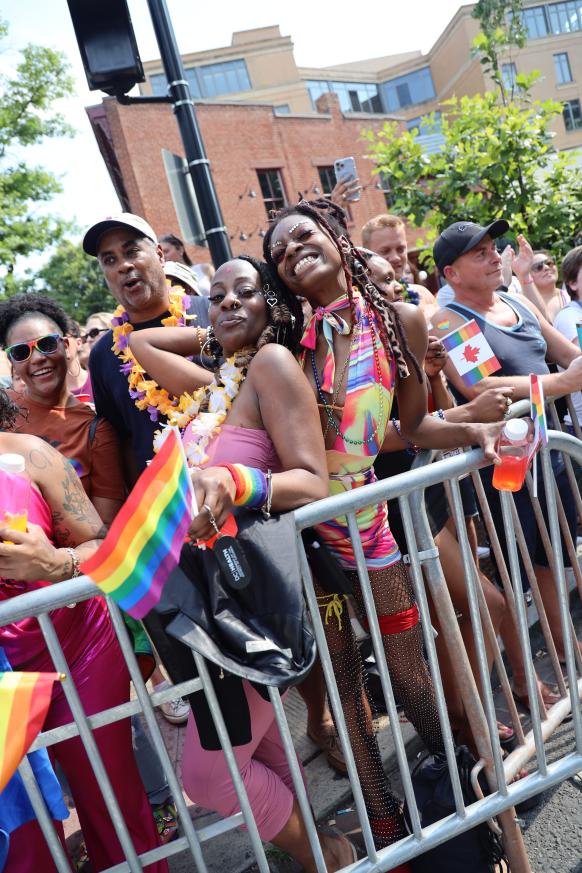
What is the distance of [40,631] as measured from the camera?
2.00 m

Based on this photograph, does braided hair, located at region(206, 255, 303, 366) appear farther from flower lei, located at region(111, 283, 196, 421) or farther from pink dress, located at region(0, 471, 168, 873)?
pink dress, located at region(0, 471, 168, 873)

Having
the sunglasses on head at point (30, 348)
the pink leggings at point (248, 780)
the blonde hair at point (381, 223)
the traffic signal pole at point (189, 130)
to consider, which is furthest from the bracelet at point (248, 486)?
the blonde hair at point (381, 223)

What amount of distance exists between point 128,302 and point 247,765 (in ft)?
6.38

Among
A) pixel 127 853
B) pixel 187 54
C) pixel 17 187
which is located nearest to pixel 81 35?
pixel 127 853

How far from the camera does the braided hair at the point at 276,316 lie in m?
2.37

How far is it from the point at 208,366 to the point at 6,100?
794 inches

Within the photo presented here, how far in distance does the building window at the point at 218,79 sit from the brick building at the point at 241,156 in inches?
658

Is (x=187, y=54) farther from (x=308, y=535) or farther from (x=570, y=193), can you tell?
(x=308, y=535)

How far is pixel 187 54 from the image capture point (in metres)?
40.8

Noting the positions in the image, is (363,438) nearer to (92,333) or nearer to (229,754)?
(229,754)

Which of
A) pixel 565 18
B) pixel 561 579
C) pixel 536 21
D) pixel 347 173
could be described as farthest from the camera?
pixel 565 18

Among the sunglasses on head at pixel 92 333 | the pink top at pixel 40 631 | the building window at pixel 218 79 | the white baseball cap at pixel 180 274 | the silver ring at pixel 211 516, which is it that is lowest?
the pink top at pixel 40 631

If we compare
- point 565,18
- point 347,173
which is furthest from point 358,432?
point 565,18

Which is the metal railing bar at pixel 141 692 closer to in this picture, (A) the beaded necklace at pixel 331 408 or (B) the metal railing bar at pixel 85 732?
(B) the metal railing bar at pixel 85 732
